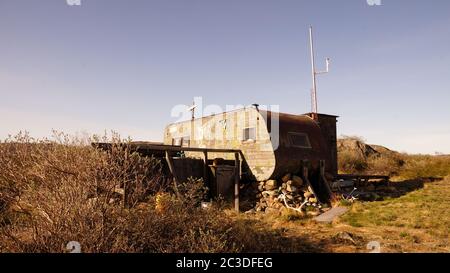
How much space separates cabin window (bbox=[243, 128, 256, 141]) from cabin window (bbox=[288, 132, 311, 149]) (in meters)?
1.88

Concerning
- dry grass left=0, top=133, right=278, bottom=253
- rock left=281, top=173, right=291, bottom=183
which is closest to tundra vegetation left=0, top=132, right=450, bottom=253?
dry grass left=0, top=133, right=278, bottom=253

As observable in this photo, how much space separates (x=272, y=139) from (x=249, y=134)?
5.07 ft

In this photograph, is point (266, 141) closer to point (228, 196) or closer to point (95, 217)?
point (228, 196)

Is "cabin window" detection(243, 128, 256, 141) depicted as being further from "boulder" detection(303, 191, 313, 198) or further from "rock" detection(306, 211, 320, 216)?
"rock" detection(306, 211, 320, 216)

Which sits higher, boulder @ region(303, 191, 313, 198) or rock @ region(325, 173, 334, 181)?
rock @ region(325, 173, 334, 181)

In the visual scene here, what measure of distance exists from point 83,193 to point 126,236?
1.21 m

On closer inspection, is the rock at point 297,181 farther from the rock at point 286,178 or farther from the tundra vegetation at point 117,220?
the tundra vegetation at point 117,220

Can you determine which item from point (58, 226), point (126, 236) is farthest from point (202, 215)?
point (58, 226)

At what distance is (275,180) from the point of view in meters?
17.0

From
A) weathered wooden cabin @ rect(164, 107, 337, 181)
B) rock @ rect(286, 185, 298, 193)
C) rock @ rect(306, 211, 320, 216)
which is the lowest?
rock @ rect(306, 211, 320, 216)

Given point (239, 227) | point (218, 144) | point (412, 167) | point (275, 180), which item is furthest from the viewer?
point (412, 167)

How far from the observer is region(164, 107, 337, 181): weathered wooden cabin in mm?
17312

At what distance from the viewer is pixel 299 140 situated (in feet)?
60.9
